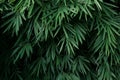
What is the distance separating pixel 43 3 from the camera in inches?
76.9

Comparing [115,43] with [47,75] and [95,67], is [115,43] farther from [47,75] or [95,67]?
[47,75]

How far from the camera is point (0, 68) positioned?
221 centimetres

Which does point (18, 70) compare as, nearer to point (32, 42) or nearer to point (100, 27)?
point (32, 42)

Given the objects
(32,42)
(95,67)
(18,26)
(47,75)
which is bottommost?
(95,67)

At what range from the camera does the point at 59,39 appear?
204cm

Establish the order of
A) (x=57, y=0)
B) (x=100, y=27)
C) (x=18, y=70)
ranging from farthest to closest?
1. (x=18, y=70)
2. (x=100, y=27)
3. (x=57, y=0)

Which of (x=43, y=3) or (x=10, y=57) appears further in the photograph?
(x=10, y=57)

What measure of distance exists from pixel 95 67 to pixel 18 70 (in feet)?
2.02

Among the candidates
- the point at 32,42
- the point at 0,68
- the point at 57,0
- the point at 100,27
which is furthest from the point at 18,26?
the point at 100,27

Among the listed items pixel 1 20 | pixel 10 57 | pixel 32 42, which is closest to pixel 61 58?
pixel 32 42

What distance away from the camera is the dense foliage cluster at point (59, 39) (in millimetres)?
1918

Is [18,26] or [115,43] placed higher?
[18,26]

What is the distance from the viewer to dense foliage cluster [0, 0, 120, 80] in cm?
192

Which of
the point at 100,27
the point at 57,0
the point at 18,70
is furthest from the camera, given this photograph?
the point at 18,70
